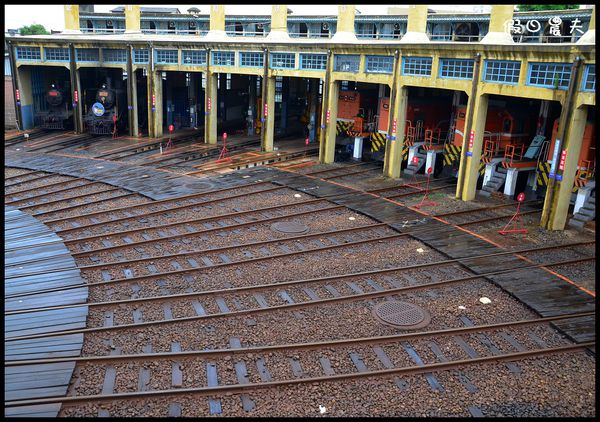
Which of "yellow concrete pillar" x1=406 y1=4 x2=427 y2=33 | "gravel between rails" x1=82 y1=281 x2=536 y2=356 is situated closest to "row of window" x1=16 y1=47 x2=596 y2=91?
"yellow concrete pillar" x1=406 y1=4 x2=427 y2=33

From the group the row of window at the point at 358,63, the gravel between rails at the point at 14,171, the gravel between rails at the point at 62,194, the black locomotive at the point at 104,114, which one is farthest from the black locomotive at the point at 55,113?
the gravel between rails at the point at 62,194

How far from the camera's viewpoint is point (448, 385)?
9.08 meters

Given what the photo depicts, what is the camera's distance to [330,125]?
1051 inches

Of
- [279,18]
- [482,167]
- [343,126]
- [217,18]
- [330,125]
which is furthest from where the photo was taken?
[217,18]

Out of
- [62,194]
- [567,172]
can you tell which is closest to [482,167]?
[567,172]

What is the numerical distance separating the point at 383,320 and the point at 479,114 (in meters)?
11.7

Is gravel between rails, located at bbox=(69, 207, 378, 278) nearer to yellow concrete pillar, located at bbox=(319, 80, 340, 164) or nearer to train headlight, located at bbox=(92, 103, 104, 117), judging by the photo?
yellow concrete pillar, located at bbox=(319, 80, 340, 164)

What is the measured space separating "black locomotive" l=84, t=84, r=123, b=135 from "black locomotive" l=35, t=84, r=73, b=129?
165 centimetres

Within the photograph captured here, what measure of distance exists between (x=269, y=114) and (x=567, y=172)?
54.5 ft

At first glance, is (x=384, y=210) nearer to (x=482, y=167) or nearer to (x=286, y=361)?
(x=482, y=167)

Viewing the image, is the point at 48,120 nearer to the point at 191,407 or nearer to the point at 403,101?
the point at 403,101

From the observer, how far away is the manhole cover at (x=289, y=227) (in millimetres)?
16938

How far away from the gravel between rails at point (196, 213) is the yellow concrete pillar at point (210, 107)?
11991mm

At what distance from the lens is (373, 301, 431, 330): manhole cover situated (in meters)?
11.2
